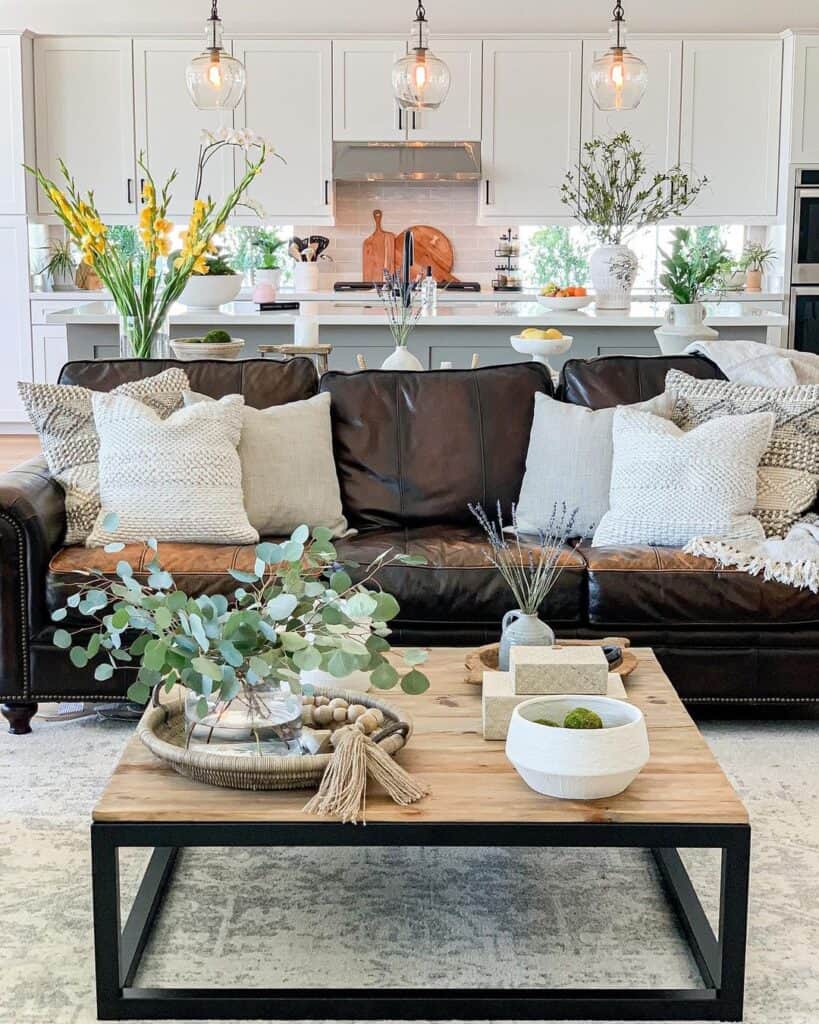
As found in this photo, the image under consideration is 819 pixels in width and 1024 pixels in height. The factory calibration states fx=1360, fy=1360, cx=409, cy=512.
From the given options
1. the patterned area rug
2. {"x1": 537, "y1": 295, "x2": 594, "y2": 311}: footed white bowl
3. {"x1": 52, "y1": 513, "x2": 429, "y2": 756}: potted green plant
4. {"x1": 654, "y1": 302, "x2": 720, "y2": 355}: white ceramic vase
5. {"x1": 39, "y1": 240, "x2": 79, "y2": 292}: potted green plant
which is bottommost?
the patterned area rug

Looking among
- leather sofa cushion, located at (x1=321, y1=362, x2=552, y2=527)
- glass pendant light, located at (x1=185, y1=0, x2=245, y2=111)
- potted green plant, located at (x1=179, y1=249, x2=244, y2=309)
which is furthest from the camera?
potted green plant, located at (x1=179, y1=249, x2=244, y2=309)

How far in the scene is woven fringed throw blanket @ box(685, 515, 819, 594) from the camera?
347 centimetres

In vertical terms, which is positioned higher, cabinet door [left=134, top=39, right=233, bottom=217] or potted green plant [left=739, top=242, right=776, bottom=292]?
cabinet door [left=134, top=39, right=233, bottom=217]

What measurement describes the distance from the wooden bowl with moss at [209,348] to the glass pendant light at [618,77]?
6.51ft

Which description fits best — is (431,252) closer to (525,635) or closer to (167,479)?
(167,479)

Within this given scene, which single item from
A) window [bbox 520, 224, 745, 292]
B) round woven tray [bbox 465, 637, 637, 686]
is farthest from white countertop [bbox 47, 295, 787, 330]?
round woven tray [bbox 465, 637, 637, 686]

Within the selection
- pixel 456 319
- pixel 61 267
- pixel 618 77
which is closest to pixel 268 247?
pixel 61 267

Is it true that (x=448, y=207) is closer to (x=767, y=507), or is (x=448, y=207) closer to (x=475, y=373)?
(x=475, y=373)

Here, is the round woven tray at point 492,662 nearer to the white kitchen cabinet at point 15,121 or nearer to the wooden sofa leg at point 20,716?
the wooden sofa leg at point 20,716

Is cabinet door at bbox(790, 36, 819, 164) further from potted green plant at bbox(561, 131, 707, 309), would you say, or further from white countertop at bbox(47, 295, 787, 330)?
white countertop at bbox(47, 295, 787, 330)

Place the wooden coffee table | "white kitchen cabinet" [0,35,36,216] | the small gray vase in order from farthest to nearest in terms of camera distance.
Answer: "white kitchen cabinet" [0,35,36,216]
the small gray vase
the wooden coffee table

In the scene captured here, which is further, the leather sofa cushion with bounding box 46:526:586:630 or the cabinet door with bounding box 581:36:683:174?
the cabinet door with bounding box 581:36:683:174

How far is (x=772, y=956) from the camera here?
2361 millimetres

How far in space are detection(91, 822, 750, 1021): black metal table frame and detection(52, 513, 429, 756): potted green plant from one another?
8.0 inches
